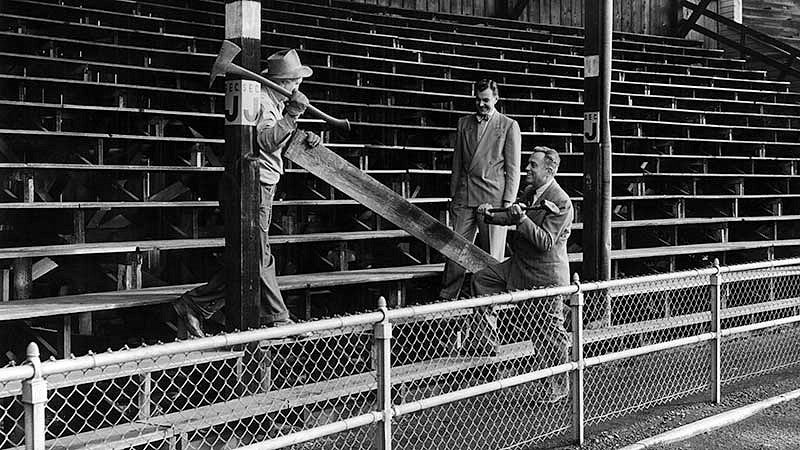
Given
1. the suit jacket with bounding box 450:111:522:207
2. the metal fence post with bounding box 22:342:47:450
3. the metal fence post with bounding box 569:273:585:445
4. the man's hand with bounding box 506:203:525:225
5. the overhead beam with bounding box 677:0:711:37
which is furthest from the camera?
the overhead beam with bounding box 677:0:711:37

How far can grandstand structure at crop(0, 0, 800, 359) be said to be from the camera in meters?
6.49

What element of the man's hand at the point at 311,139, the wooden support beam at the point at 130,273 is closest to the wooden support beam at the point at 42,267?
the wooden support beam at the point at 130,273

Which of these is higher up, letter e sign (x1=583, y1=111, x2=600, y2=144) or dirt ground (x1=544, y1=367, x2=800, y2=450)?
letter e sign (x1=583, y1=111, x2=600, y2=144)

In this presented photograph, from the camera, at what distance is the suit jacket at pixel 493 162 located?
6801mm

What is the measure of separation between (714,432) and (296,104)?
3.06 metres

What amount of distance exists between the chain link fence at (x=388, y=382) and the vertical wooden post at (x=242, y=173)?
24 cm

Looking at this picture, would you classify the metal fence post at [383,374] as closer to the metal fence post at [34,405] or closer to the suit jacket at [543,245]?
the metal fence post at [34,405]

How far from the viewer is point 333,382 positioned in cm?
507

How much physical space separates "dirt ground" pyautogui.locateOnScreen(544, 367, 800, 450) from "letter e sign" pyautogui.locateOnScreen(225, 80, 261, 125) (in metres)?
2.32

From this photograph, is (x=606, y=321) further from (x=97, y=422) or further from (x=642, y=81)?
(x=642, y=81)

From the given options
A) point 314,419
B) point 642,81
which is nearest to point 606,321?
point 314,419

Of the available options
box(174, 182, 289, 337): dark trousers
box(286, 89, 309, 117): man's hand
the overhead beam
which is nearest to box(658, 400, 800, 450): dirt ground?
box(174, 182, 289, 337): dark trousers

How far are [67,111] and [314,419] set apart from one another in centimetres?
348

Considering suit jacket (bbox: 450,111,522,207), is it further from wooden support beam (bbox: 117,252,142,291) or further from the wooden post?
wooden support beam (bbox: 117,252,142,291)
